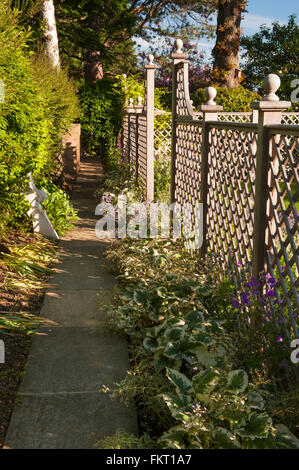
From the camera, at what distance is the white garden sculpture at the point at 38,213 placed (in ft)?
20.5

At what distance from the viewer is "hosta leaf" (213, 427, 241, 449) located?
88.2 inches

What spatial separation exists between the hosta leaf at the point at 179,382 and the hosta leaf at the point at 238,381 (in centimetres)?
20

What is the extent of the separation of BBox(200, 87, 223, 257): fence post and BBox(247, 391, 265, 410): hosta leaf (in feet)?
8.04

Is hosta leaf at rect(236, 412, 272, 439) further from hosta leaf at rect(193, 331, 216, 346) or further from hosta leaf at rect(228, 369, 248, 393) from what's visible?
hosta leaf at rect(193, 331, 216, 346)

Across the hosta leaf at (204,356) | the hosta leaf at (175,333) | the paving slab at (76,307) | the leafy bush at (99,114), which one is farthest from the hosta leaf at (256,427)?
the leafy bush at (99,114)

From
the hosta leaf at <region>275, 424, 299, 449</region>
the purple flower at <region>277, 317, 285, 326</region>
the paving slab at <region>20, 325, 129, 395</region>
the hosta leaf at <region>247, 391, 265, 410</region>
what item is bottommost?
the paving slab at <region>20, 325, 129, 395</region>

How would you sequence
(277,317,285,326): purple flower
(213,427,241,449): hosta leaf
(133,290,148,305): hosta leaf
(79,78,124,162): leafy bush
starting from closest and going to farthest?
Answer: (213,427,241,449): hosta leaf
(277,317,285,326): purple flower
(133,290,148,305): hosta leaf
(79,78,124,162): leafy bush

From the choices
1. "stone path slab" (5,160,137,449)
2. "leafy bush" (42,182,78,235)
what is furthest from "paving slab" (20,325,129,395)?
"leafy bush" (42,182,78,235)

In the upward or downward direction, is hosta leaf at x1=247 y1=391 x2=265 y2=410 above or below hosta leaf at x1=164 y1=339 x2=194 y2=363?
below

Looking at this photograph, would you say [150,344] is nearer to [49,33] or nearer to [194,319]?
[194,319]

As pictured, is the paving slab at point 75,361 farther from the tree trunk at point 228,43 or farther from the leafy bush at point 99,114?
the leafy bush at point 99,114

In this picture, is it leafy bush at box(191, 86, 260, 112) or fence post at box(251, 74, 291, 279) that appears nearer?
fence post at box(251, 74, 291, 279)

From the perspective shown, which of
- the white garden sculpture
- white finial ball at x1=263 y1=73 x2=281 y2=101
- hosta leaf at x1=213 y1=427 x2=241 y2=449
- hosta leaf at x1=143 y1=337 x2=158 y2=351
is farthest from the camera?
the white garden sculpture

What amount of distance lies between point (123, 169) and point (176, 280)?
7158 millimetres
